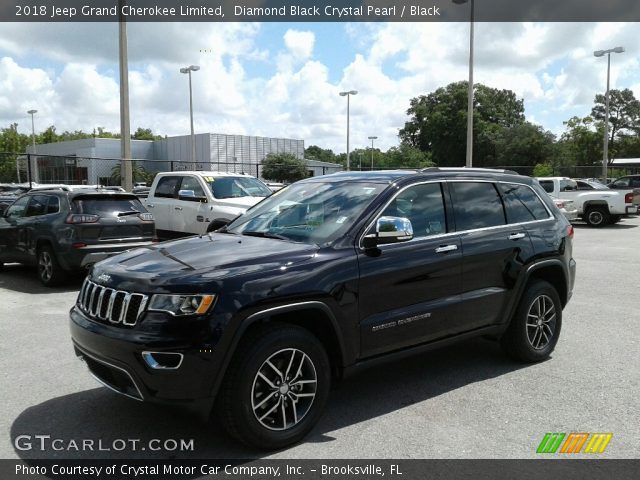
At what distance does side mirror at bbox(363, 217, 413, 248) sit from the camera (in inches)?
156

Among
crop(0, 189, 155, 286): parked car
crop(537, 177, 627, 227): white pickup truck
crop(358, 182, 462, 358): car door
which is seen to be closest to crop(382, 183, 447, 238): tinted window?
crop(358, 182, 462, 358): car door

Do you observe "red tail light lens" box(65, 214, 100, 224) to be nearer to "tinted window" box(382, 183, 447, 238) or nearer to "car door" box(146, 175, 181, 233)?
"car door" box(146, 175, 181, 233)

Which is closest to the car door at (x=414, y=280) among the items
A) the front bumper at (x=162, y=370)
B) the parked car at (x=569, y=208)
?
the front bumper at (x=162, y=370)

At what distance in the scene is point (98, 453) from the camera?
3553 millimetres

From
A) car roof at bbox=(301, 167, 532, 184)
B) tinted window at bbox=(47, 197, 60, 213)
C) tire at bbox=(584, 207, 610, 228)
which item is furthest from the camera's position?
tire at bbox=(584, 207, 610, 228)

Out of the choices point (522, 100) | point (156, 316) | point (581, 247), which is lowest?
point (581, 247)

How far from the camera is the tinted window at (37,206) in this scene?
9703 mm

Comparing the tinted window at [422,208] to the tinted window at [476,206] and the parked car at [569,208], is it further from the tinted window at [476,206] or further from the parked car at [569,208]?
the parked car at [569,208]

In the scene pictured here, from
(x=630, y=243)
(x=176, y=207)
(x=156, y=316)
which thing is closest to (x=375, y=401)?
(x=156, y=316)

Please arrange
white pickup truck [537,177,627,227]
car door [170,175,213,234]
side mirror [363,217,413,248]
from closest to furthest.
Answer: side mirror [363,217,413,248]
car door [170,175,213,234]
white pickup truck [537,177,627,227]

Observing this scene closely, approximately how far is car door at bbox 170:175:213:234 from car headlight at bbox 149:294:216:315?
8.34 metres

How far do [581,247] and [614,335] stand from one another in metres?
8.99

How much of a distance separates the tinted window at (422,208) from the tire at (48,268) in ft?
22.0

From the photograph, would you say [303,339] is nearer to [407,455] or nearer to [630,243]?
[407,455]
